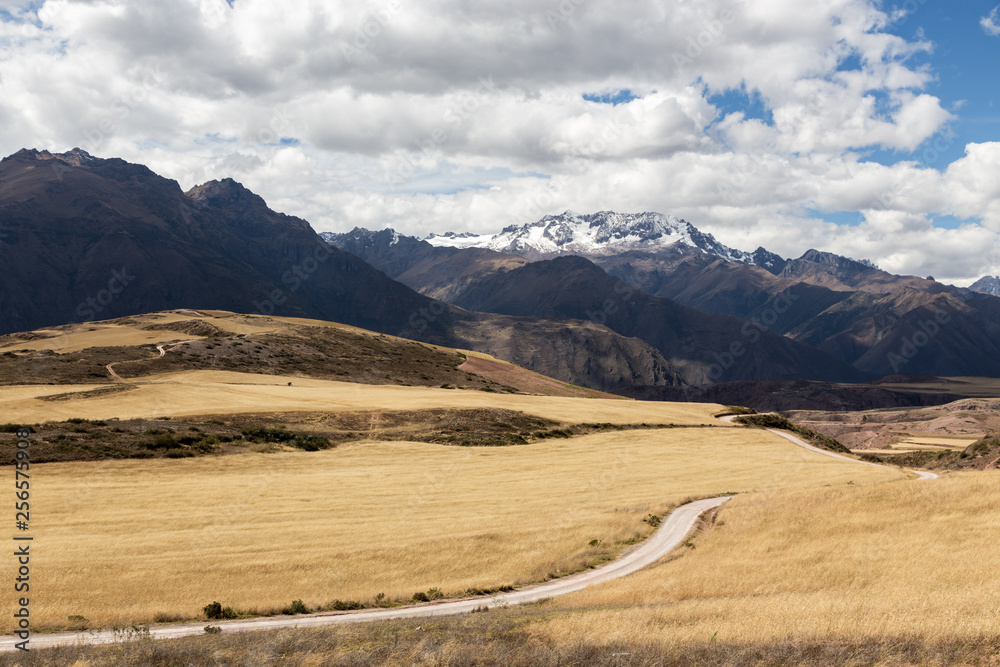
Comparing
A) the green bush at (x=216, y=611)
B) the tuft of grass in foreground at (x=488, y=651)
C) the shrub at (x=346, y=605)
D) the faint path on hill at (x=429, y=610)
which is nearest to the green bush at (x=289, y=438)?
the shrub at (x=346, y=605)

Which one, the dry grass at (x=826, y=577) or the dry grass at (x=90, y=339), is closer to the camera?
the dry grass at (x=826, y=577)

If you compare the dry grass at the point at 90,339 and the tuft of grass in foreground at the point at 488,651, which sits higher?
the dry grass at the point at 90,339

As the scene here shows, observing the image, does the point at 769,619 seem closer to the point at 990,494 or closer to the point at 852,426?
the point at 990,494

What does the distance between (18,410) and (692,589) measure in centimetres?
5742

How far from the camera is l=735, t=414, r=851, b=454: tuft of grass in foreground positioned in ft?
279

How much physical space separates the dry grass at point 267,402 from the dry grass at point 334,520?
52.0 feet

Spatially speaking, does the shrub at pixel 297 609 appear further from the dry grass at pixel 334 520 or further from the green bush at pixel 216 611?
the green bush at pixel 216 611

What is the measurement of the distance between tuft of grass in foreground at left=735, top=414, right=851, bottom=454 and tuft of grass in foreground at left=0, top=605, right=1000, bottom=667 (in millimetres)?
76267

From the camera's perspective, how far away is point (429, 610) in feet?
78.7

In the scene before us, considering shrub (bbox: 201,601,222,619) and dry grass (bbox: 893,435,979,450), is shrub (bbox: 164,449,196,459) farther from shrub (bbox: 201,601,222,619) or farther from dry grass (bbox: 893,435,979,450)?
dry grass (bbox: 893,435,979,450)

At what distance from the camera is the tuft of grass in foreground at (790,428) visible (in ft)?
279

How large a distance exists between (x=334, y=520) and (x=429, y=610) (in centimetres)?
1342

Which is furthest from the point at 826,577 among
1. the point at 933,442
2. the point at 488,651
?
the point at 933,442

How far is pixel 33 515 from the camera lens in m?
33.2
